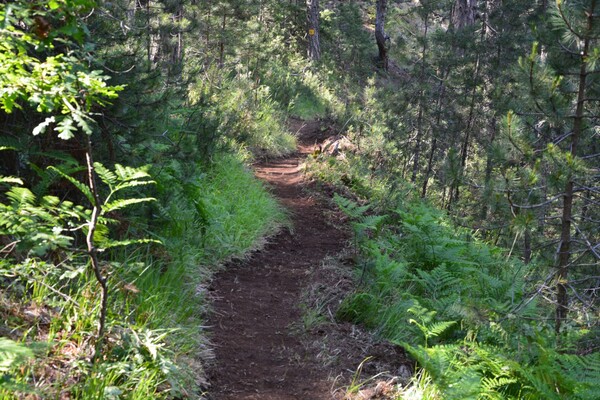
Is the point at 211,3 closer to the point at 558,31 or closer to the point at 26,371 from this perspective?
the point at 558,31

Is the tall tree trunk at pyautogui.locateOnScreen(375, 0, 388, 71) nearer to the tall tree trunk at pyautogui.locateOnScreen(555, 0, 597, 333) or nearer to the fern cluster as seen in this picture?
the fern cluster

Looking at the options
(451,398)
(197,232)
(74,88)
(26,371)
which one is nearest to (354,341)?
(451,398)

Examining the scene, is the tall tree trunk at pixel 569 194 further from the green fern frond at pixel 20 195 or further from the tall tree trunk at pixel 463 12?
the tall tree trunk at pixel 463 12

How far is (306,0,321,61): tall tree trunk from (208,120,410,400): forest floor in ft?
57.1

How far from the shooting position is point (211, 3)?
13.4 m

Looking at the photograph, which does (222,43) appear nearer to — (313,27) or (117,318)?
(117,318)

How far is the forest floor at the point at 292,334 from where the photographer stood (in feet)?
14.2

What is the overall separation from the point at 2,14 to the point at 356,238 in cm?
527

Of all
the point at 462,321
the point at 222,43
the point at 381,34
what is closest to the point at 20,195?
the point at 462,321

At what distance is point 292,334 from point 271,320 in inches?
13.1

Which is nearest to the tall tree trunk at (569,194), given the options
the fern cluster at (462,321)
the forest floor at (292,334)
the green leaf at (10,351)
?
the fern cluster at (462,321)

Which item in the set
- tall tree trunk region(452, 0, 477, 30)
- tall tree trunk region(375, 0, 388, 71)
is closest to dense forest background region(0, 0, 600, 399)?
tall tree trunk region(452, 0, 477, 30)

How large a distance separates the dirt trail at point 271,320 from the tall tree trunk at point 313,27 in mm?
16425

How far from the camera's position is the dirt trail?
4.33m
